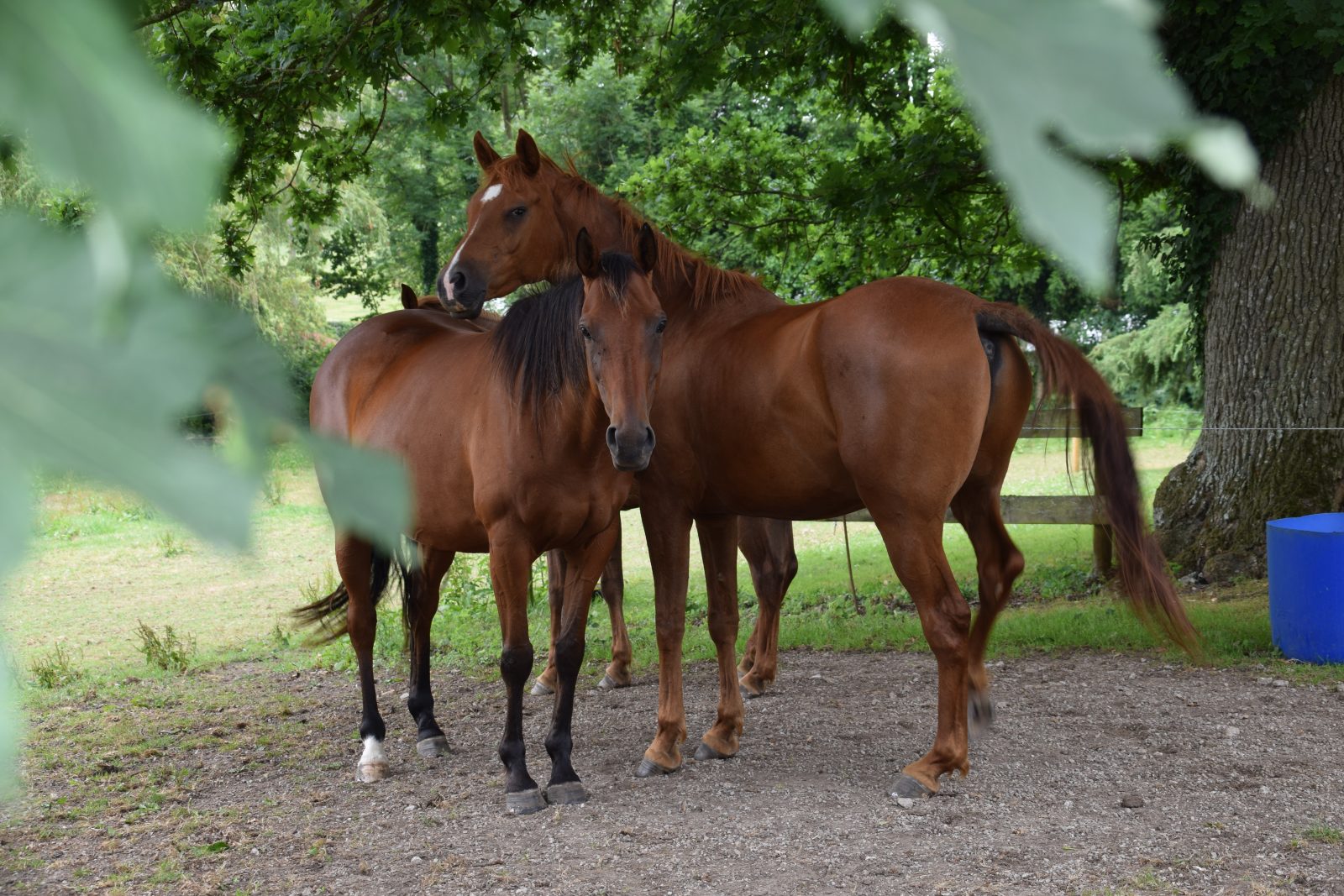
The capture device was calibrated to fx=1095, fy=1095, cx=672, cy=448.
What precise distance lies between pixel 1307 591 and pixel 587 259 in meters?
3.98

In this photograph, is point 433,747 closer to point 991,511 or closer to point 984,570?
point 984,570

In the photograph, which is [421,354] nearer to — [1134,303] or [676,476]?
[676,476]

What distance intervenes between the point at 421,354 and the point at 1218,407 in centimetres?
510

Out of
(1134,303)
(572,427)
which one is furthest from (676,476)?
(1134,303)

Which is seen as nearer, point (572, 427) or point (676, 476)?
point (572, 427)

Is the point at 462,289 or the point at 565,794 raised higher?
the point at 462,289

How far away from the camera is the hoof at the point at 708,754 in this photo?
4508 mm

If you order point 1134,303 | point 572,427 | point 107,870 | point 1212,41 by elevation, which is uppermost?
point 1134,303

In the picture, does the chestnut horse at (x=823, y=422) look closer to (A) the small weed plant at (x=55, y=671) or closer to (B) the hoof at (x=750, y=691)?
(B) the hoof at (x=750, y=691)

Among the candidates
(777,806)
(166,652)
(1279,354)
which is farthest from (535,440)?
(1279,354)

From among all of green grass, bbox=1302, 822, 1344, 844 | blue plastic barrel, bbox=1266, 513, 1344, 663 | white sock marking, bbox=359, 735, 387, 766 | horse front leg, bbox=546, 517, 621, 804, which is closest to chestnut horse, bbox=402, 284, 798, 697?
white sock marking, bbox=359, 735, 387, 766

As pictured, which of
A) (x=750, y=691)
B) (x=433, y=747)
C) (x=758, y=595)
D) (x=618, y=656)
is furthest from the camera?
(x=618, y=656)

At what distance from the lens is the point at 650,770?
4328 mm

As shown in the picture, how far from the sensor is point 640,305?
3.70 metres
